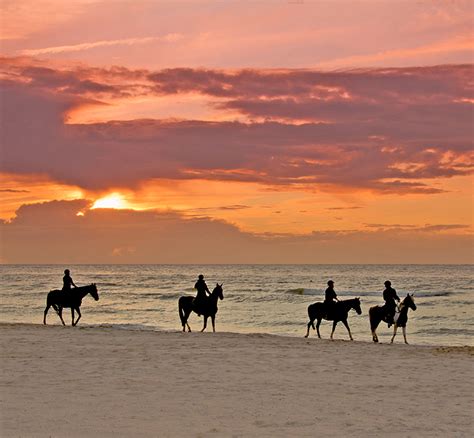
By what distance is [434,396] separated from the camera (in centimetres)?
1311

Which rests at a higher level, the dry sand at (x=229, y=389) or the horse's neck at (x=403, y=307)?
the horse's neck at (x=403, y=307)

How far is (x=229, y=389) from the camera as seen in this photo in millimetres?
13539

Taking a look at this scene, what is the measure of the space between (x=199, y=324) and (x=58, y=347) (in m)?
17.4

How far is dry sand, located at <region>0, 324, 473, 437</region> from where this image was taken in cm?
1067

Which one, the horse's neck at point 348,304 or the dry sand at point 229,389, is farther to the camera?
the horse's neck at point 348,304

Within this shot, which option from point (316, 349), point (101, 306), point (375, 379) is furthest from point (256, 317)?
point (375, 379)

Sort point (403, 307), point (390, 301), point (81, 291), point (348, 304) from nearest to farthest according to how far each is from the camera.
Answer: point (390, 301) < point (403, 307) < point (348, 304) < point (81, 291)

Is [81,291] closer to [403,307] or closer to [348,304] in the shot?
[348,304]

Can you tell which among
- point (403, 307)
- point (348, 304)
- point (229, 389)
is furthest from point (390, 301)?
point (229, 389)

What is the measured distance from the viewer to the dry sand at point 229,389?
10672 millimetres

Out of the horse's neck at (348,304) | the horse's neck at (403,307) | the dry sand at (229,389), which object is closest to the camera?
the dry sand at (229,389)

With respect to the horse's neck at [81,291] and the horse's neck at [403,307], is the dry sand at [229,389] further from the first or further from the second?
the horse's neck at [81,291]

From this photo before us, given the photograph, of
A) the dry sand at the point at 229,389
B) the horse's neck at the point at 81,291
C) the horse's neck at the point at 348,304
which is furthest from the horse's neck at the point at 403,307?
the horse's neck at the point at 81,291

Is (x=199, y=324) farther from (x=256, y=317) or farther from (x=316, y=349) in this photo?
(x=316, y=349)
